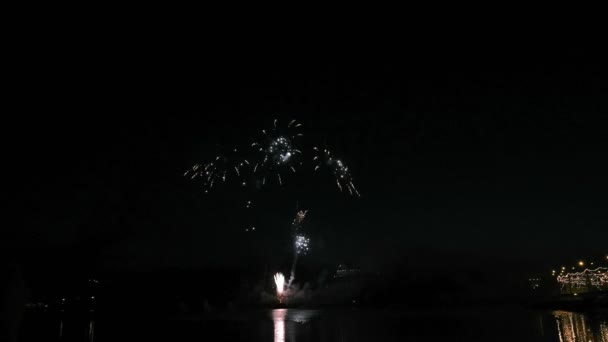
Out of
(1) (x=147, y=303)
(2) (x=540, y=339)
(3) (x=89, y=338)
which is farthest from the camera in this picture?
(1) (x=147, y=303)

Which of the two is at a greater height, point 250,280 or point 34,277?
point 250,280

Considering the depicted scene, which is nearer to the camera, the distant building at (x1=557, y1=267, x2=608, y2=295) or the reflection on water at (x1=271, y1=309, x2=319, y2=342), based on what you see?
the reflection on water at (x1=271, y1=309, x2=319, y2=342)

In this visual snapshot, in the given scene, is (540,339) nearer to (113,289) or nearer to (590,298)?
(590,298)

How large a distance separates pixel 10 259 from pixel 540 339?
2073cm

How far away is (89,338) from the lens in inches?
1098

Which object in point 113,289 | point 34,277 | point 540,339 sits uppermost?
point 113,289

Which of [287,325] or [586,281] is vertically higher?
[586,281]

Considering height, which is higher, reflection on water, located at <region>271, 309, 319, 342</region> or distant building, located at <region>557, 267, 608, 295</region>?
distant building, located at <region>557, 267, 608, 295</region>

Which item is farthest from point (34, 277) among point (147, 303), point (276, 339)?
point (147, 303)

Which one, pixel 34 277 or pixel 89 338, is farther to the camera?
pixel 89 338

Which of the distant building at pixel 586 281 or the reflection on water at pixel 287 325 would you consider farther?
the distant building at pixel 586 281

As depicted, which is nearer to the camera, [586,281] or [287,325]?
[287,325]

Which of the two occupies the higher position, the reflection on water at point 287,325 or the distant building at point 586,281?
the distant building at point 586,281

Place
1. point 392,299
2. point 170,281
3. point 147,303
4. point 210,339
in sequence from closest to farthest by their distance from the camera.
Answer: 1. point 210,339
2. point 147,303
3. point 392,299
4. point 170,281
